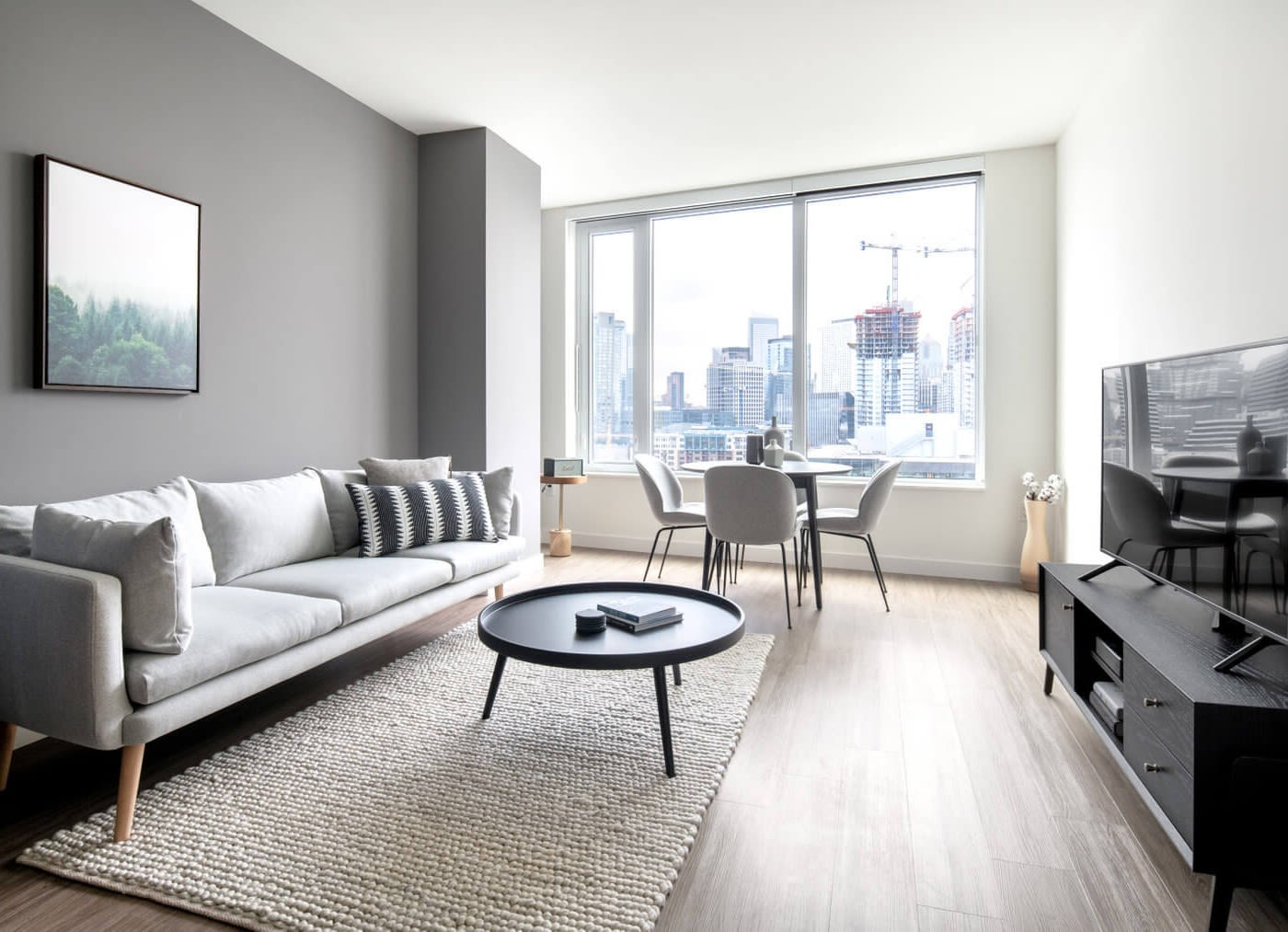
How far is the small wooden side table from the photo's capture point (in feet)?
17.8

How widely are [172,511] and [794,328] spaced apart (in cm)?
410

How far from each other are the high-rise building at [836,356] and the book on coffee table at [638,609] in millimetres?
3203

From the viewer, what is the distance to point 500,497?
12.1 feet

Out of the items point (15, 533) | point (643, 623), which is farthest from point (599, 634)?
Result: point (15, 533)

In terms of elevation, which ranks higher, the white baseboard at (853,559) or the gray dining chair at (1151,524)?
the gray dining chair at (1151,524)

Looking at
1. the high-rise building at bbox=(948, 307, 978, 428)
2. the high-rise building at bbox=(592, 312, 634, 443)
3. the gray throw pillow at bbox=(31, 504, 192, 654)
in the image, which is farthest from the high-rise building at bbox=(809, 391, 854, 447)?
the gray throw pillow at bbox=(31, 504, 192, 654)

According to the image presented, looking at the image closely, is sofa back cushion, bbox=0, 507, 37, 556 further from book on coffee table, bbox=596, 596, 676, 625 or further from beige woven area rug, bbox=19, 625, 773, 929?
book on coffee table, bbox=596, 596, 676, 625

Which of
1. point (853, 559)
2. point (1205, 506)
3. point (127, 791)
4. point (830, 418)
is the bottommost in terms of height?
point (127, 791)

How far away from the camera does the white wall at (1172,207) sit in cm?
215

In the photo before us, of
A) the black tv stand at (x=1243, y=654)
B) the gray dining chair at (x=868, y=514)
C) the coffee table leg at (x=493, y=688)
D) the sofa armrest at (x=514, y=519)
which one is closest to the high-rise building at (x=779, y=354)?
the gray dining chair at (x=868, y=514)

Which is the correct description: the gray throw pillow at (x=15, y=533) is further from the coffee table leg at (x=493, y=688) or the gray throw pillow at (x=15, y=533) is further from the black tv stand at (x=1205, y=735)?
the black tv stand at (x=1205, y=735)

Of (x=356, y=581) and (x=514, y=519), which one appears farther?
(x=514, y=519)

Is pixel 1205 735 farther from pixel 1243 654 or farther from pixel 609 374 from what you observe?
pixel 609 374

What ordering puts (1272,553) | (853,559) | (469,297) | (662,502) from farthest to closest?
(853,559)
(662,502)
(469,297)
(1272,553)
